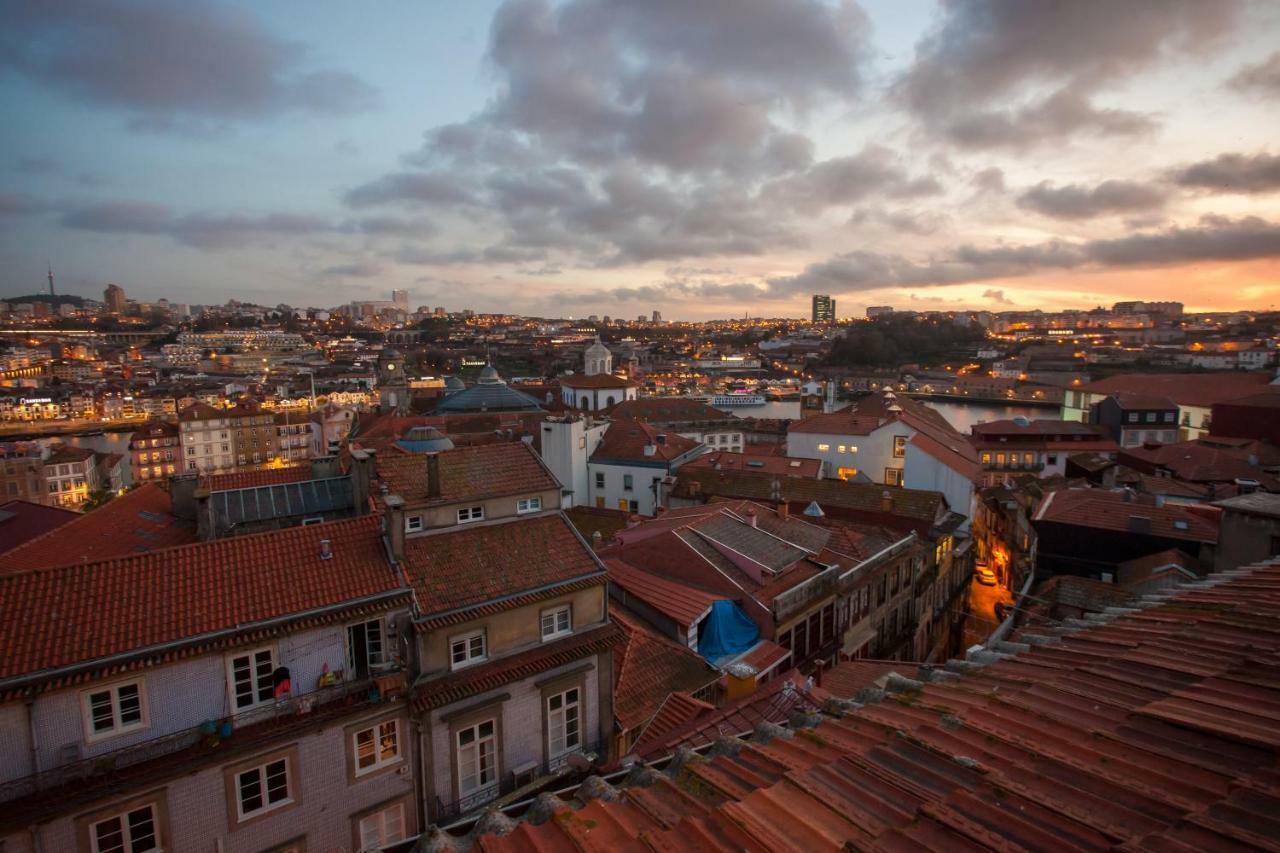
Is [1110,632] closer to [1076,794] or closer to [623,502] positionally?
[1076,794]

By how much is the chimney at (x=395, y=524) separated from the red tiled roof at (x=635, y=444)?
2116 cm

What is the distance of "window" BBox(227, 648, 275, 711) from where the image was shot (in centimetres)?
868

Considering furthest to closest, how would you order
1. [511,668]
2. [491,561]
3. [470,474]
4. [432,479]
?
[470,474] < [432,479] < [491,561] < [511,668]

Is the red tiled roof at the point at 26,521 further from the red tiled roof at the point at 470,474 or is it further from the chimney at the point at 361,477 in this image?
the red tiled roof at the point at 470,474

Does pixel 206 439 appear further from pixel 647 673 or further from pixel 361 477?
pixel 647 673

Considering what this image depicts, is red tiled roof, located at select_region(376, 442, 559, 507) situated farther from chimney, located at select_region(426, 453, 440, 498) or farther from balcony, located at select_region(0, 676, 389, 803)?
balcony, located at select_region(0, 676, 389, 803)

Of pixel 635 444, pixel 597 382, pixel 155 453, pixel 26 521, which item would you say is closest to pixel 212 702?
pixel 26 521

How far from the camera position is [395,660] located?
9.77m

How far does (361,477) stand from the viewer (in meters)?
13.2

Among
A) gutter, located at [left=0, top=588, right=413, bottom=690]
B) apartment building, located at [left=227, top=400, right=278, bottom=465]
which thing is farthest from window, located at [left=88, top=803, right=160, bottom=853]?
apartment building, located at [left=227, top=400, right=278, bottom=465]

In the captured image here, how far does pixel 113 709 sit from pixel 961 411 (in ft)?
389

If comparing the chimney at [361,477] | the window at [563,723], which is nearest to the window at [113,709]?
the chimney at [361,477]

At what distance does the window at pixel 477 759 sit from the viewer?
10.4 metres

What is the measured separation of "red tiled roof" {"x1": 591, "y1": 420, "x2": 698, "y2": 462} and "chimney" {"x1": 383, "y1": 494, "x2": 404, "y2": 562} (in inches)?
833
